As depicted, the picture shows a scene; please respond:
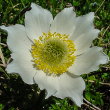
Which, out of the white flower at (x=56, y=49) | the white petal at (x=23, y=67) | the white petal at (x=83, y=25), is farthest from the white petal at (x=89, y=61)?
the white petal at (x=23, y=67)

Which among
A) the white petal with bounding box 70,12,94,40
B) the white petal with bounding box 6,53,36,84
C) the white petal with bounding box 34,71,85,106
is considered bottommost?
the white petal with bounding box 34,71,85,106

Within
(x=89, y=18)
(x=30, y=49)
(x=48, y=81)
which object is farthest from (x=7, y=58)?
(x=89, y=18)

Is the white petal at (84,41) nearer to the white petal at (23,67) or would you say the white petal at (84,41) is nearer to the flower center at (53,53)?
the flower center at (53,53)

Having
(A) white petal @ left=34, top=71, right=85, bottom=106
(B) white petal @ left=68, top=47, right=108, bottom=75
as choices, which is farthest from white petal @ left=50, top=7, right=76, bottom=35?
(A) white petal @ left=34, top=71, right=85, bottom=106

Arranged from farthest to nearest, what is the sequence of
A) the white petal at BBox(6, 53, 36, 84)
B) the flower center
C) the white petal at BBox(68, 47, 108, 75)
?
the flower center
the white petal at BBox(68, 47, 108, 75)
the white petal at BBox(6, 53, 36, 84)

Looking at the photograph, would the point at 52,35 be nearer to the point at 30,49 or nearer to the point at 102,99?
the point at 30,49

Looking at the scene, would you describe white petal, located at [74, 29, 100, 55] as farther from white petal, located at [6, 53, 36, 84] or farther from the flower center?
white petal, located at [6, 53, 36, 84]

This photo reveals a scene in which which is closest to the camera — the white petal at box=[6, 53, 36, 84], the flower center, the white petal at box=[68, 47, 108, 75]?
the white petal at box=[6, 53, 36, 84]
